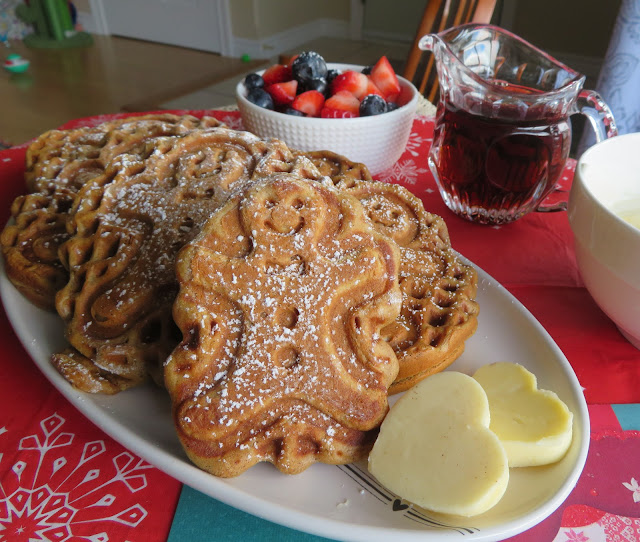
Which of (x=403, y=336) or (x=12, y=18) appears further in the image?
(x=12, y=18)

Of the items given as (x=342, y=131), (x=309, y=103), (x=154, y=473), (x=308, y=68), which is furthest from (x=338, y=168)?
(x=154, y=473)

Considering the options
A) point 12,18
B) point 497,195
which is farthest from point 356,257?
point 12,18

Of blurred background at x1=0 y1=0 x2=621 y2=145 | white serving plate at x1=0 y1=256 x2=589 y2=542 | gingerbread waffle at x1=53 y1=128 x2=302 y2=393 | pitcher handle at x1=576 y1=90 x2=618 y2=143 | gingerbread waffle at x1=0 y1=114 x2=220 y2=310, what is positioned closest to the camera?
white serving plate at x1=0 y1=256 x2=589 y2=542

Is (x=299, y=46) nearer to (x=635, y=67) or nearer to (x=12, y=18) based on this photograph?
(x=12, y=18)

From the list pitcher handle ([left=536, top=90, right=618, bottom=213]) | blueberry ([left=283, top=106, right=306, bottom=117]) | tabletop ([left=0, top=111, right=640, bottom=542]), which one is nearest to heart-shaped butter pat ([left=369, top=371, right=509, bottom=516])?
tabletop ([left=0, top=111, right=640, bottom=542])

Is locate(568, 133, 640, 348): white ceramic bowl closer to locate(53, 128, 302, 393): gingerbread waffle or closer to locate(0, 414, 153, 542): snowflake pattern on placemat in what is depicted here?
locate(53, 128, 302, 393): gingerbread waffle

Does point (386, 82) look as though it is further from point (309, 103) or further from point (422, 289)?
point (422, 289)

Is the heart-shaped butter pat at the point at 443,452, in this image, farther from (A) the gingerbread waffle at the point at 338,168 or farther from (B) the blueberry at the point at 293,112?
(B) the blueberry at the point at 293,112
